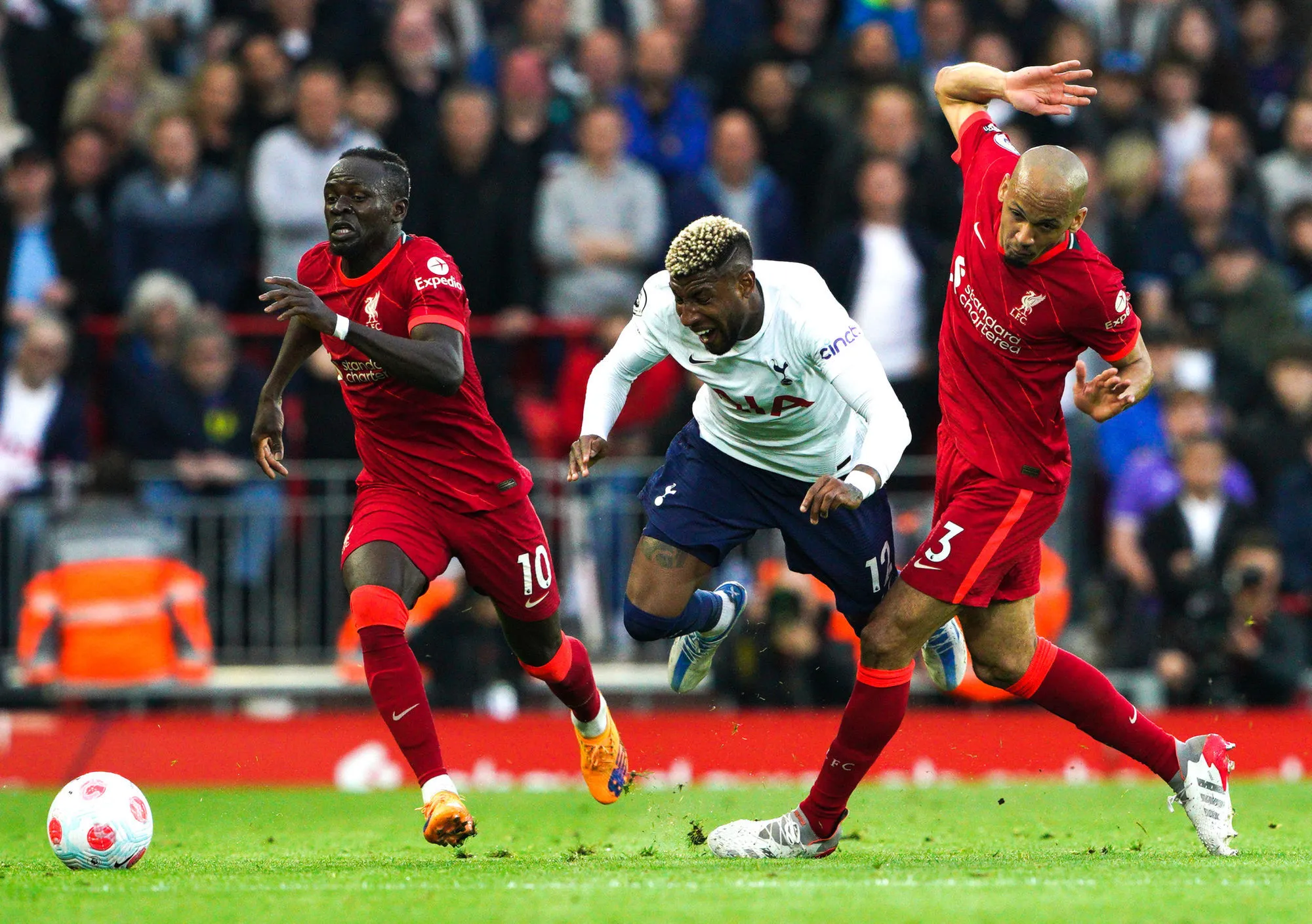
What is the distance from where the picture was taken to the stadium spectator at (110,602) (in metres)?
14.0

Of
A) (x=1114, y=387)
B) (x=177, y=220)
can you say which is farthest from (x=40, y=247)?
(x=1114, y=387)

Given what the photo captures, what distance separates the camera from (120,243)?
605 inches

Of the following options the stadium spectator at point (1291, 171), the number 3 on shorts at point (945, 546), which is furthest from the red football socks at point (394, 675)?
the stadium spectator at point (1291, 171)

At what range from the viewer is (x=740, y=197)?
51.3 feet

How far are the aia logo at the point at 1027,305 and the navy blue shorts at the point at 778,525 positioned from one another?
1.20m

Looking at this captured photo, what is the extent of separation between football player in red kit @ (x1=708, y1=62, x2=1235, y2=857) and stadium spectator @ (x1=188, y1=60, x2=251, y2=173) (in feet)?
26.6

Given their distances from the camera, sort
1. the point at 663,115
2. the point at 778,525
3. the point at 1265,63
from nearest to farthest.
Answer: the point at 778,525 → the point at 663,115 → the point at 1265,63

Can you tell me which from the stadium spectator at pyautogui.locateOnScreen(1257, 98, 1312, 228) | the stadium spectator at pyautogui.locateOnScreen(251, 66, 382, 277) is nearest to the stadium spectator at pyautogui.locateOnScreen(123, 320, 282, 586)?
the stadium spectator at pyautogui.locateOnScreen(251, 66, 382, 277)

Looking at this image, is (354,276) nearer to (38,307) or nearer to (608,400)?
(608,400)

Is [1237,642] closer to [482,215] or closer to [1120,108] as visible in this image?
[1120,108]

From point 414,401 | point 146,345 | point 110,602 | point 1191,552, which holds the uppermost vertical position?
point 414,401

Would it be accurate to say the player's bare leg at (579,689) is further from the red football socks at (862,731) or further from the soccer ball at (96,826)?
the soccer ball at (96,826)

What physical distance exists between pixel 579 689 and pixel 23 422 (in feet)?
21.1

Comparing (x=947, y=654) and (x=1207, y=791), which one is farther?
(x=947, y=654)
